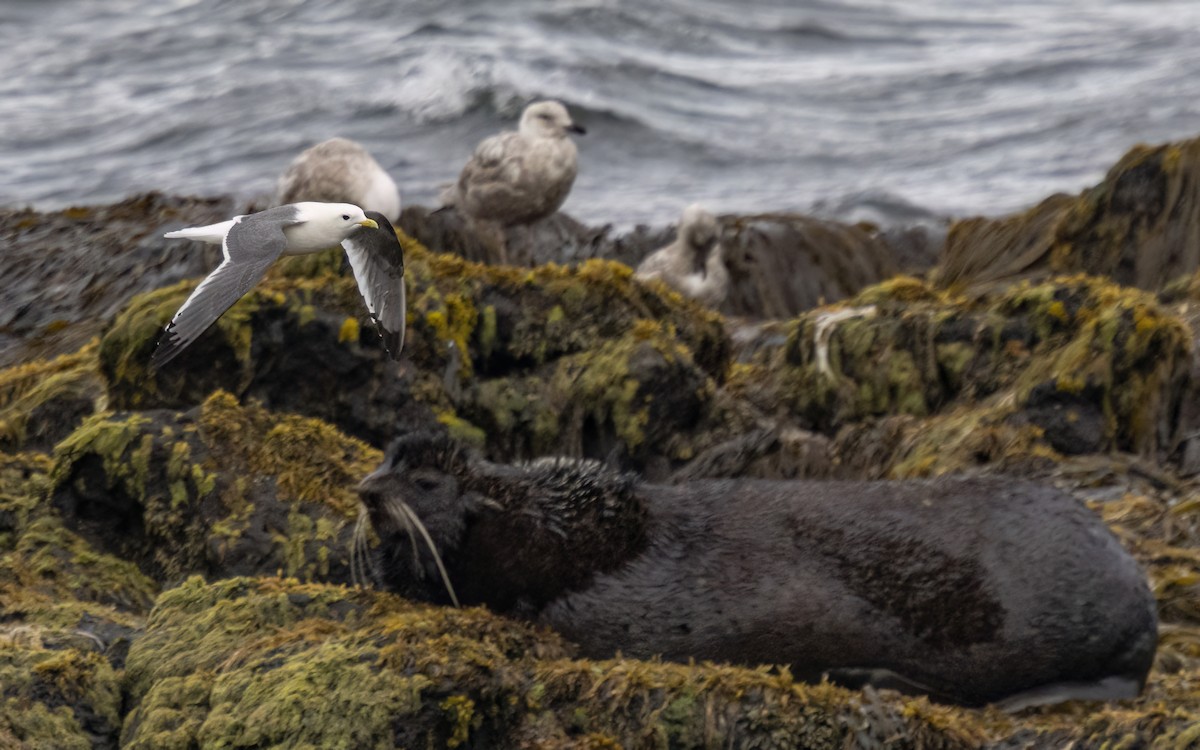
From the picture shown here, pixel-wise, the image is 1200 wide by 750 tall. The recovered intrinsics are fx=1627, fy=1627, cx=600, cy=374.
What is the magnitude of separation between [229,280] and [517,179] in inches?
296

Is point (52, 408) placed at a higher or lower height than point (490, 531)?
lower

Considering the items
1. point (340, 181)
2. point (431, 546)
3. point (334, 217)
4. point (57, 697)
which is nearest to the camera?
point (57, 697)

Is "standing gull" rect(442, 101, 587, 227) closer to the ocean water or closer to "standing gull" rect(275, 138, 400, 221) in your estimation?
"standing gull" rect(275, 138, 400, 221)

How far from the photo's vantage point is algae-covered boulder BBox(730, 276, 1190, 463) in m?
7.18

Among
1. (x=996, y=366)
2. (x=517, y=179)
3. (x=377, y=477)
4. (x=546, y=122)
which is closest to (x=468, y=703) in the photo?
(x=377, y=477)

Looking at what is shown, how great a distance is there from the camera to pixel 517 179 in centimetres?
1279

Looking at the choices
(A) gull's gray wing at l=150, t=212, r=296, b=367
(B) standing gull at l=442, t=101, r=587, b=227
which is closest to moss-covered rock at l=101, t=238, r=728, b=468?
(A) gull's gray wing at l=150, t=212, r=296, b=367

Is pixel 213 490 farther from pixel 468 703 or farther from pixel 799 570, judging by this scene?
pixel 799 570

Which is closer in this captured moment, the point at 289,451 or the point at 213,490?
the point at 213,490

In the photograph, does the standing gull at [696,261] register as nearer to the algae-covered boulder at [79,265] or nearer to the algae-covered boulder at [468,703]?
the algae-covered boulder at [79,265]

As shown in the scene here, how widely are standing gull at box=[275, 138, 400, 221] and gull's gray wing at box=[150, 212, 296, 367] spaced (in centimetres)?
544

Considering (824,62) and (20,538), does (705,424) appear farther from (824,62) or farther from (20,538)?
(824,62)

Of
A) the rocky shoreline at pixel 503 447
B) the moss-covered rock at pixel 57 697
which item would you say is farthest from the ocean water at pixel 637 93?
the moss-covered rock at pixel 57 697

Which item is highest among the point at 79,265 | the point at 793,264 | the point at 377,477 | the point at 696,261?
the point at 377,477
